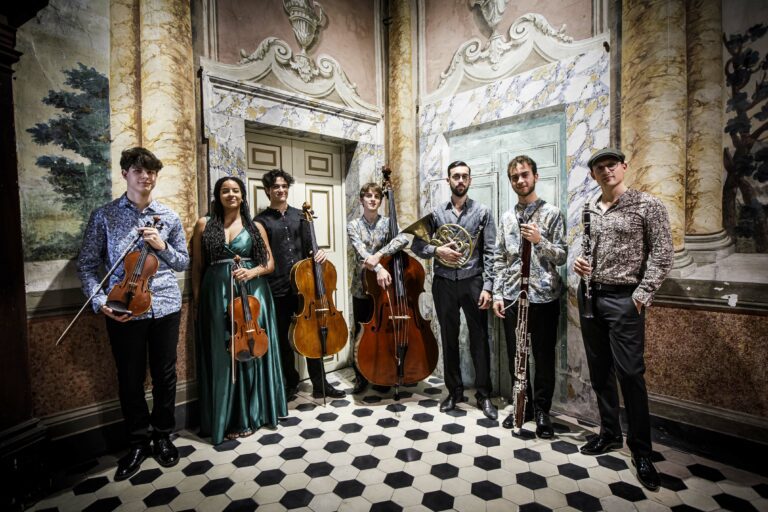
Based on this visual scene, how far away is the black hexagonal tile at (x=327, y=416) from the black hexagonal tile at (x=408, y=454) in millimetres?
695

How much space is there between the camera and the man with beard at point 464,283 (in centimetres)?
315

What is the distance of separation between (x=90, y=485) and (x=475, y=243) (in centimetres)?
281

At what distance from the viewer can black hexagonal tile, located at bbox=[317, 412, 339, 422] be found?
3.15 m

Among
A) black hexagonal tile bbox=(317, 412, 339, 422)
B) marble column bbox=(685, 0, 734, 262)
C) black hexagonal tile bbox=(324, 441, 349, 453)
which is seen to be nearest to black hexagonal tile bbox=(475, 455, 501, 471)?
black hexagonal tile bbox=(324, 441, 349, 453)

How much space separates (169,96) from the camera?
289 centimetres

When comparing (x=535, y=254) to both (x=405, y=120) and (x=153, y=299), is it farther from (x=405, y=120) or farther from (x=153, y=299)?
(x=153, y=299)

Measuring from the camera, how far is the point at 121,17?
2.79 meters

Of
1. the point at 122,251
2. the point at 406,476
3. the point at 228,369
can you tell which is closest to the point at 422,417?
the point at 406,476

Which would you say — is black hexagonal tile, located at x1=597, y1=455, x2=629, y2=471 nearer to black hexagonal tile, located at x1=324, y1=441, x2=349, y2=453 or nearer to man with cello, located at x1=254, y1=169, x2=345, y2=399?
black hexagonal tile, located at x1=324, y1=441, x2=349, y2=453

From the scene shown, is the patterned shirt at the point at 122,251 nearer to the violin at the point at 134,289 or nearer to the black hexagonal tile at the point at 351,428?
the violin at the point at 134,289

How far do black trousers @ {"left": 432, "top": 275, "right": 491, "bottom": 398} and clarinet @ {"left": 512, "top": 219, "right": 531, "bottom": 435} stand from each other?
426 millimetres

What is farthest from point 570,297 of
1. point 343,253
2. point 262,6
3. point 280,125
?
point 262,6

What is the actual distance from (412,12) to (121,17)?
2593 millimetres

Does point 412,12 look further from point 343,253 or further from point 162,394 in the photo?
point 162,394
